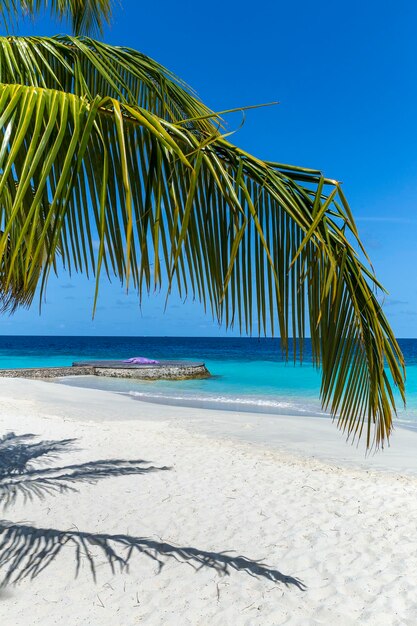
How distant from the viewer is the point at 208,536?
5.08 meters

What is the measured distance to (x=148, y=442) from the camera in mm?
9375

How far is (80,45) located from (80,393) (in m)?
15.7

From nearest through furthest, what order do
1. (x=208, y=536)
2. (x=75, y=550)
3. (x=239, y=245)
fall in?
(x=239, y=245) < (x=75, y=550) < (x=208, y=536)

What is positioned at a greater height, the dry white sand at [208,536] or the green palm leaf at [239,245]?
the green palm leaf at [239,245]

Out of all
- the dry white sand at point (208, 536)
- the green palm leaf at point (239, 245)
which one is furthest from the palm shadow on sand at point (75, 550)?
the green palm leaf at point (239, 245)

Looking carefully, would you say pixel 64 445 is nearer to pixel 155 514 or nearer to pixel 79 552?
pixel 155 514

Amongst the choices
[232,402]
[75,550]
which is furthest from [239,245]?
[232,402]

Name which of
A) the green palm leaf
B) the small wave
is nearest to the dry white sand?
the green palm leaf

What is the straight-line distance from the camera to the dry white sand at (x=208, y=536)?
3.87 metres

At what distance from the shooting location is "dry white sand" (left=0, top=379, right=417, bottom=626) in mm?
3871

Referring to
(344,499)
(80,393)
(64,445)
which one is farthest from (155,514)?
(80,393)

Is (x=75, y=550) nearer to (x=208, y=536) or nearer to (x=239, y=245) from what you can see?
(x=208, y=536)

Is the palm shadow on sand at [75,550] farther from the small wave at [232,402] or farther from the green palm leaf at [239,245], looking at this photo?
the small wave at [232,402]

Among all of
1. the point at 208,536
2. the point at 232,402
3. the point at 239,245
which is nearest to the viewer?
the point at 239,245
